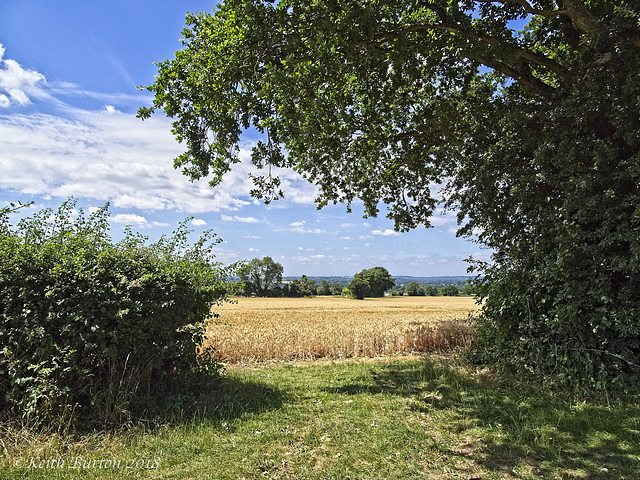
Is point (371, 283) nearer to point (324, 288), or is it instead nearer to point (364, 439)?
point (324, 288)

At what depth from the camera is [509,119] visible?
26.6ft

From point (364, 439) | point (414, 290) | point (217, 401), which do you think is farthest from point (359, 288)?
point (364, 439)

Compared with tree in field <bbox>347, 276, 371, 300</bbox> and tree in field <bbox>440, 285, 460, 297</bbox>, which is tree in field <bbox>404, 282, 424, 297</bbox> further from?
tree in field <bbox>347, 276, 371, 300</bbox>

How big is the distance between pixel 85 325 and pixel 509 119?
9.52 m

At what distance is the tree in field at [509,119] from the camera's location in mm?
6527

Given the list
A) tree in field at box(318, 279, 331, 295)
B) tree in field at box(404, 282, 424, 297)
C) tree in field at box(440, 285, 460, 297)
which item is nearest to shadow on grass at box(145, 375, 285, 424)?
tree in field at box(440, 285, 460, 297)

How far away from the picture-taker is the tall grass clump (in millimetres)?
5199

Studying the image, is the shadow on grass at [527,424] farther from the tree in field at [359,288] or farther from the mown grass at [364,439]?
the tree in field at [359,288]

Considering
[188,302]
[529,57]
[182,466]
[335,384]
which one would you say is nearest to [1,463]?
[182,466]

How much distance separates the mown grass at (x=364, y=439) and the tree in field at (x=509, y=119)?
66.4 inches

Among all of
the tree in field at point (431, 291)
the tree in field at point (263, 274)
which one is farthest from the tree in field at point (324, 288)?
the tree in field at point (431, 291)

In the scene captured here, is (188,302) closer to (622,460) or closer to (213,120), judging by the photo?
(213,120)

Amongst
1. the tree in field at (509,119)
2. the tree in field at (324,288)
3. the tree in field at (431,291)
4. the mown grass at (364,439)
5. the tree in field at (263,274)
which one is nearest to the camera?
the mown grass at (364,439)

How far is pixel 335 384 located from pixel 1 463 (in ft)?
19.0
